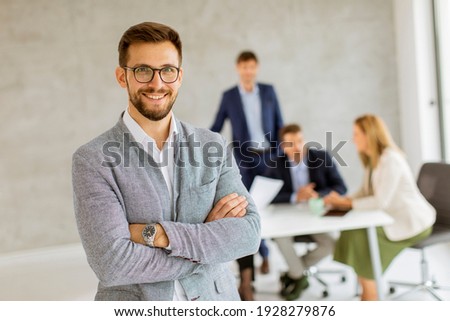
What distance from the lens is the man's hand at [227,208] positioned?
122 cm

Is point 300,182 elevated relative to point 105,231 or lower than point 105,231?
lower

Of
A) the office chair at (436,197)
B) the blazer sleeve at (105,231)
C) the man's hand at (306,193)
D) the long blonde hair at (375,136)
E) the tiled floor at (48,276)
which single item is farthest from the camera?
the man's hand at (306,193)

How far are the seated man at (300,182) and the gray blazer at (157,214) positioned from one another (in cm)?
174

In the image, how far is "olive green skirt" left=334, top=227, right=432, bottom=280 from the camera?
8.87ft

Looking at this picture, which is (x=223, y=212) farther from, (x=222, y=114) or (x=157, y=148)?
(x=222, y=114)

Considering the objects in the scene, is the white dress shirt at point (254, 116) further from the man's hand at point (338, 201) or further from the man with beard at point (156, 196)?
the man with beard at point (156, 196)

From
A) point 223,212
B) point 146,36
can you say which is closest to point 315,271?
point 223,212

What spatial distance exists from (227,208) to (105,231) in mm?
262

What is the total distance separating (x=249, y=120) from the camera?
89.7 inches

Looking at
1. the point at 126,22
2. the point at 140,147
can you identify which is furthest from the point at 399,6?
the point at 140,147

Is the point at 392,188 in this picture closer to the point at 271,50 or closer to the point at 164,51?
the point at 271,50

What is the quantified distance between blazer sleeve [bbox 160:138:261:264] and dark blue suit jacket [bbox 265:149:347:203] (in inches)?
Answer: 70.4

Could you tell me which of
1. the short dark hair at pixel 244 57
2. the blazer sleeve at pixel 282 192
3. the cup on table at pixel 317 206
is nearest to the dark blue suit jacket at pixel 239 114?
the short dark hair at pixel 244 57

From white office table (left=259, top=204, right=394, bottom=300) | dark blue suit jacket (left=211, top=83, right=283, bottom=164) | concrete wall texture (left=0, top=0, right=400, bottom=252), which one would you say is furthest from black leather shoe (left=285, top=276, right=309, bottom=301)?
concrete wall texture (left=0, top=0, right=400, bottom=252)
